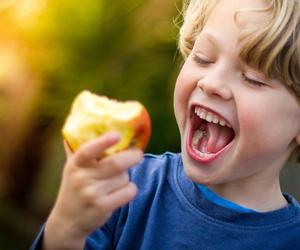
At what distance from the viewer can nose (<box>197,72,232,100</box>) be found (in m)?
1.39

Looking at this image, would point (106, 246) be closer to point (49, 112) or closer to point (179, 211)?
point (179, 211)

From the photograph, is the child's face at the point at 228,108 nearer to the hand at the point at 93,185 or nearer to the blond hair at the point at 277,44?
the blond hair at the point at 277,44

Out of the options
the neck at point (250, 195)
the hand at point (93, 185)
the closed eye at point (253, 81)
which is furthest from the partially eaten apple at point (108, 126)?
the neck at point (250, 195)

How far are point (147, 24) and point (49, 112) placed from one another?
65cm

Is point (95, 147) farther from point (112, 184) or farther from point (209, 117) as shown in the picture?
point (209, 117)

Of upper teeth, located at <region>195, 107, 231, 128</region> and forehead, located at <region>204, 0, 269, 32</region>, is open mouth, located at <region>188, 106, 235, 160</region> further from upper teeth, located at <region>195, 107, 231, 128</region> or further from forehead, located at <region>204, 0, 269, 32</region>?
forehead, located at <region>204, 0, 269, 32</region>

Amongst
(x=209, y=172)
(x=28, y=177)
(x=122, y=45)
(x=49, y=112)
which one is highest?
(x=209, y=172)

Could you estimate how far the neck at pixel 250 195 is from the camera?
5.20 ft

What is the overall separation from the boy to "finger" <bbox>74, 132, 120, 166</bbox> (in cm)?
22

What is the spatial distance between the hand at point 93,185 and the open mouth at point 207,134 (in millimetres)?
283

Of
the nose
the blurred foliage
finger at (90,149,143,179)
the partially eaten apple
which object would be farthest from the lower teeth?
the blurred foliage

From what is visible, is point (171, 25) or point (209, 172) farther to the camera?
point (171, 25)

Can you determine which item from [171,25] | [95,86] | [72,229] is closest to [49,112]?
[95,86]

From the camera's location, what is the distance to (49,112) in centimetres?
307
